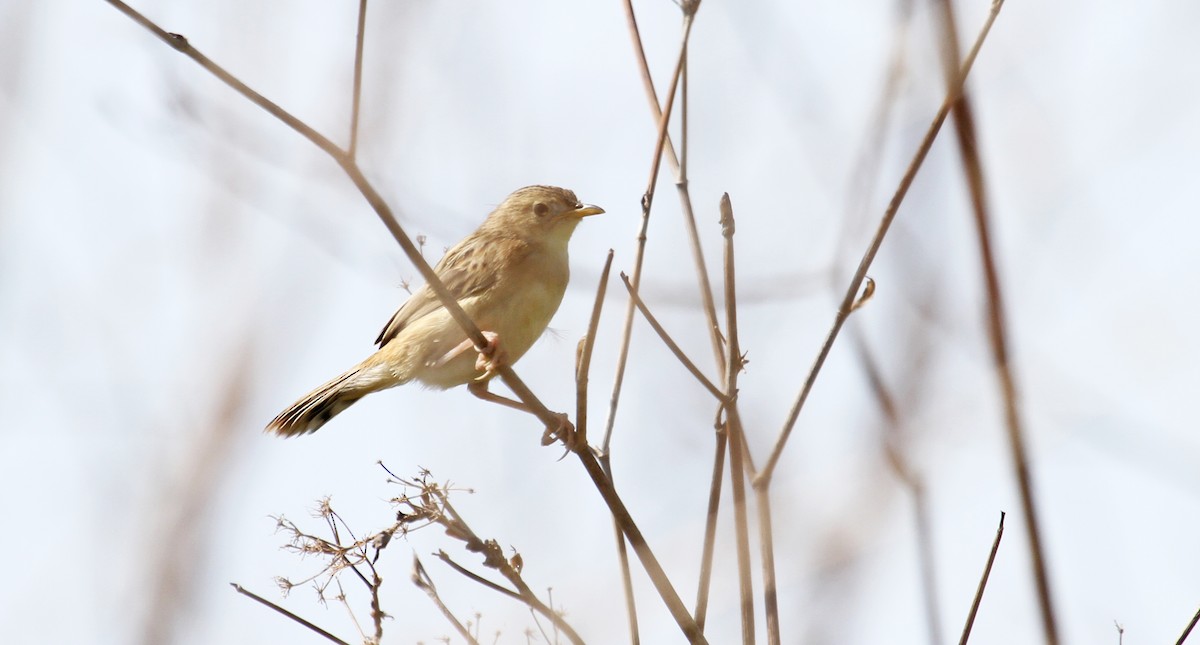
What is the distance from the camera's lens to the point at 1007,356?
5.34 feet

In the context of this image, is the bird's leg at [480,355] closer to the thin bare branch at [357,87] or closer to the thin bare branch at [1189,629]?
the thin bare branch at [357,87]

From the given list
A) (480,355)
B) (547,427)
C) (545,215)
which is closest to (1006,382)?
(547,427)

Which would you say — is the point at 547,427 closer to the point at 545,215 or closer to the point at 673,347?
the point at 673,347

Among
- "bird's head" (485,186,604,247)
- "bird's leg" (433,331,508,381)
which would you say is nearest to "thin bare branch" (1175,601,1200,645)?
Answer: "bird's leg" (433,331,508,381)

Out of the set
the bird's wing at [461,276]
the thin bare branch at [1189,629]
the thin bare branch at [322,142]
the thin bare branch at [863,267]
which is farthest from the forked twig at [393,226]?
the bird's wing at [461,276]

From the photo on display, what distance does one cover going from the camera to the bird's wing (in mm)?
6102

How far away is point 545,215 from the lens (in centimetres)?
673

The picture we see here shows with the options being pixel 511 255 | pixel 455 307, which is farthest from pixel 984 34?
pixel 511 255

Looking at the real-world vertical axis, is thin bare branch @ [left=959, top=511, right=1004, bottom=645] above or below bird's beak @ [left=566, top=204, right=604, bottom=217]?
below

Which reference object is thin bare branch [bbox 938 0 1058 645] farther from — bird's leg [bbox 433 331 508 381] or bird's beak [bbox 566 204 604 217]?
bird's beak [bbox 566 204 604 217]

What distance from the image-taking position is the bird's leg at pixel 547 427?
11.5 feet

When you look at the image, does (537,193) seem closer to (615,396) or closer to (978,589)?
(615,396)

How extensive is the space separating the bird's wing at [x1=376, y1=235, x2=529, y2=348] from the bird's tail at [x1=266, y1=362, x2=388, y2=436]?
0.33m

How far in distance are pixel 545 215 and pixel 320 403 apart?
1.73 m
